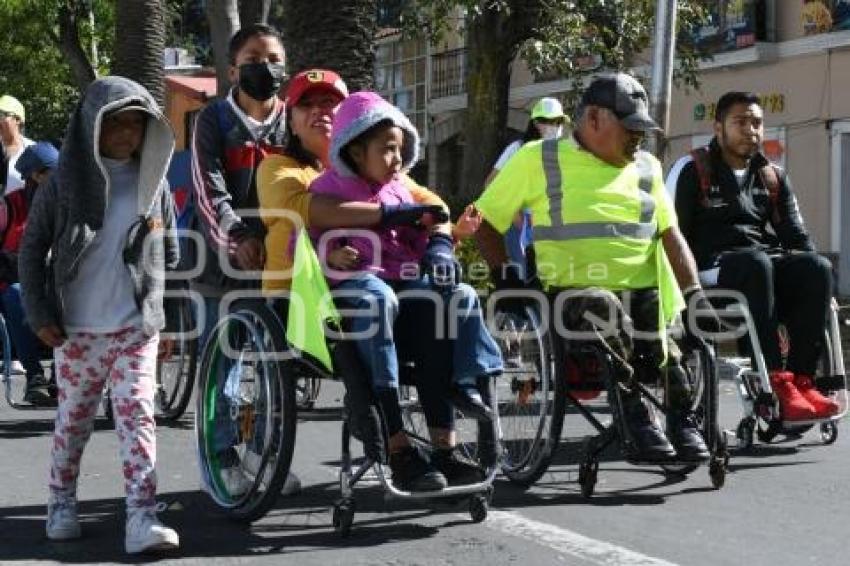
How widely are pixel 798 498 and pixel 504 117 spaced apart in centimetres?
1696

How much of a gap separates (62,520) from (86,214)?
111 cm

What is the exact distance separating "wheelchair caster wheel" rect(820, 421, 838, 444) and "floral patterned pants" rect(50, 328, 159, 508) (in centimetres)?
382

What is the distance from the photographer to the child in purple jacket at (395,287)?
5.21m

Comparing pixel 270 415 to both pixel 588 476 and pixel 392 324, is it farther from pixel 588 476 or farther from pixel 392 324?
pixel 588 476

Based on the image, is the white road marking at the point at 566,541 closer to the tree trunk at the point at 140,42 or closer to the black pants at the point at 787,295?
the black pants at the point at 787,295

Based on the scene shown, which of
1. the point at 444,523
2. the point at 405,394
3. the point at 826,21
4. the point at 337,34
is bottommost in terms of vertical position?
the point at 444,523

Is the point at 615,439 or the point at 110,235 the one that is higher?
the point at 110,235

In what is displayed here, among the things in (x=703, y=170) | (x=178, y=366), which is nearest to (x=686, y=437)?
(x=703, y=170)

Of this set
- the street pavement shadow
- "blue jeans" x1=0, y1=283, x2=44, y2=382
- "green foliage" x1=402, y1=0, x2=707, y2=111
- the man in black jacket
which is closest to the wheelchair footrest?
the man in black jacket

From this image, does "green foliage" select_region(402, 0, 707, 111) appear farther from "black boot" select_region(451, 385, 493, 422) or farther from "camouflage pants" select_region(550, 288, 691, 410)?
"black boot" select_region(451, 385, 493, 422)

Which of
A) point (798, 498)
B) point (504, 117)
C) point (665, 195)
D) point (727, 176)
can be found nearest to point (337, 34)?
point (727, 176)

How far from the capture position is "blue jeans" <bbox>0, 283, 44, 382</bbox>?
9.24 metres

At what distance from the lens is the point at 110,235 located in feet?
17.4

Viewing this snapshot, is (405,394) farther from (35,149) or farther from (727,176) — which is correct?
(35,149)
